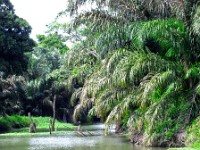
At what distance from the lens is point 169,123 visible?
1658 cm

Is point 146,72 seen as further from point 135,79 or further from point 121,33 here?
point 121,33

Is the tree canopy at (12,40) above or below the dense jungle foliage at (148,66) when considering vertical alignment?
above

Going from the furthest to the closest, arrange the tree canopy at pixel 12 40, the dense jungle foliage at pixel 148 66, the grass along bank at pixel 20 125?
the grass along bank at pixel 20 125
the tree canopy at pixel 12 40
the dense jungle foliage at pixel 148 66

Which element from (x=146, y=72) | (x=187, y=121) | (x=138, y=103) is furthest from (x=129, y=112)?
(x=187, y=121)

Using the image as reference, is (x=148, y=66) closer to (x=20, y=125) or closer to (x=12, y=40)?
(x=12, y=40)

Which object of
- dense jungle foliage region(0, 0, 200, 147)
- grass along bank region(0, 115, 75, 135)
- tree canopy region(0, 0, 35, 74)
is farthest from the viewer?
grass along bank region(0, 115, 75, 135)

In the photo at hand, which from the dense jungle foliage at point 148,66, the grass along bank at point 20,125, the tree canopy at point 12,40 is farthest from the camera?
the grass along bank at point 20,125

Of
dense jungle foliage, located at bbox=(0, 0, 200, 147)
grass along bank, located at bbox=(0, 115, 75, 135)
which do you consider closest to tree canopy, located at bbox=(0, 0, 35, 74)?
grass along bank, located at bbox=(0, 115, 75, 135)

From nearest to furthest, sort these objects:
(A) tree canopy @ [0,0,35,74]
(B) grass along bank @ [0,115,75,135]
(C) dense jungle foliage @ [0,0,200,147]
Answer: (C) dense jungle foliage @ [0,0,200,147], (A) tree canopy @ [0,0,35,74], (B) grass along bank @ [0,115,75,135]

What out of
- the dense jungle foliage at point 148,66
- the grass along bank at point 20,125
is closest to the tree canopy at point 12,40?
the grass along bank at point 20,125

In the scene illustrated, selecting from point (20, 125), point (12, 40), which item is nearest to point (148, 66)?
point (12, 40)

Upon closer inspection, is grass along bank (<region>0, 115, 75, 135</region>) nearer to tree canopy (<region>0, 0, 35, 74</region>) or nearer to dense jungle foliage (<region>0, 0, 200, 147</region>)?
tree canopy (<region>0, 0, 35, 74</region>)

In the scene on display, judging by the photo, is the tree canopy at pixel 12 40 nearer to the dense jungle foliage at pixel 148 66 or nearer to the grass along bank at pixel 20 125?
the grass along bank at pixel 20 125

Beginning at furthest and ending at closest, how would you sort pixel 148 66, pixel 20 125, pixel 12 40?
pixel 20 125
pixel 12 40
pixel 148 66
